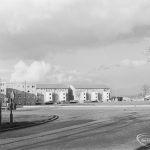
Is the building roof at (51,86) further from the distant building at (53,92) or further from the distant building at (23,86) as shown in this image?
the distant building at (23,86)

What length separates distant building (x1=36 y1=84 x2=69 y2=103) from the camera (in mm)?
163125

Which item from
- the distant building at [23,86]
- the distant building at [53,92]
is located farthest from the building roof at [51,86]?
the distant building at [23,86]

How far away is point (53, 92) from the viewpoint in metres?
171

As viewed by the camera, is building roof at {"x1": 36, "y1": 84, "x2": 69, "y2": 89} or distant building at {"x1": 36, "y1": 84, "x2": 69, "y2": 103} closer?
distant building at {"x1": 36, "y1": 84, "x2": 69, "y2": 103}

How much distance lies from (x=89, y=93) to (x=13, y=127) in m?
155

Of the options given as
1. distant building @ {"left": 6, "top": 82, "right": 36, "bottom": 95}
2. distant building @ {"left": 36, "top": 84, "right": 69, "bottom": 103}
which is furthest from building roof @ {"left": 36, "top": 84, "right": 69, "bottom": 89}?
distant building @ {"left": 6, "top": 82, "right": 36, "bottom": 95}

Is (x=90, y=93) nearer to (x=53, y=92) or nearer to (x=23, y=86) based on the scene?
(x=53, y=92)

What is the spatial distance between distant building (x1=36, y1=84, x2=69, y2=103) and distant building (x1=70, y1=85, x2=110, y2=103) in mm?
7171

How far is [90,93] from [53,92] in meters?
22.5

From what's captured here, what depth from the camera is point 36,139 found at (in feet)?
60.2

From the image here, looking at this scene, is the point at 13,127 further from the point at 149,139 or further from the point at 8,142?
the point at 149,139

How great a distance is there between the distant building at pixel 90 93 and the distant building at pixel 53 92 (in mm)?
7171

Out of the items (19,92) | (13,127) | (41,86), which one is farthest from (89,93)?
(13,127)

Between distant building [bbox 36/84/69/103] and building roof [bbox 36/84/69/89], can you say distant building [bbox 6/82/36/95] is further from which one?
building roof [bbox 36/84/69/89]
